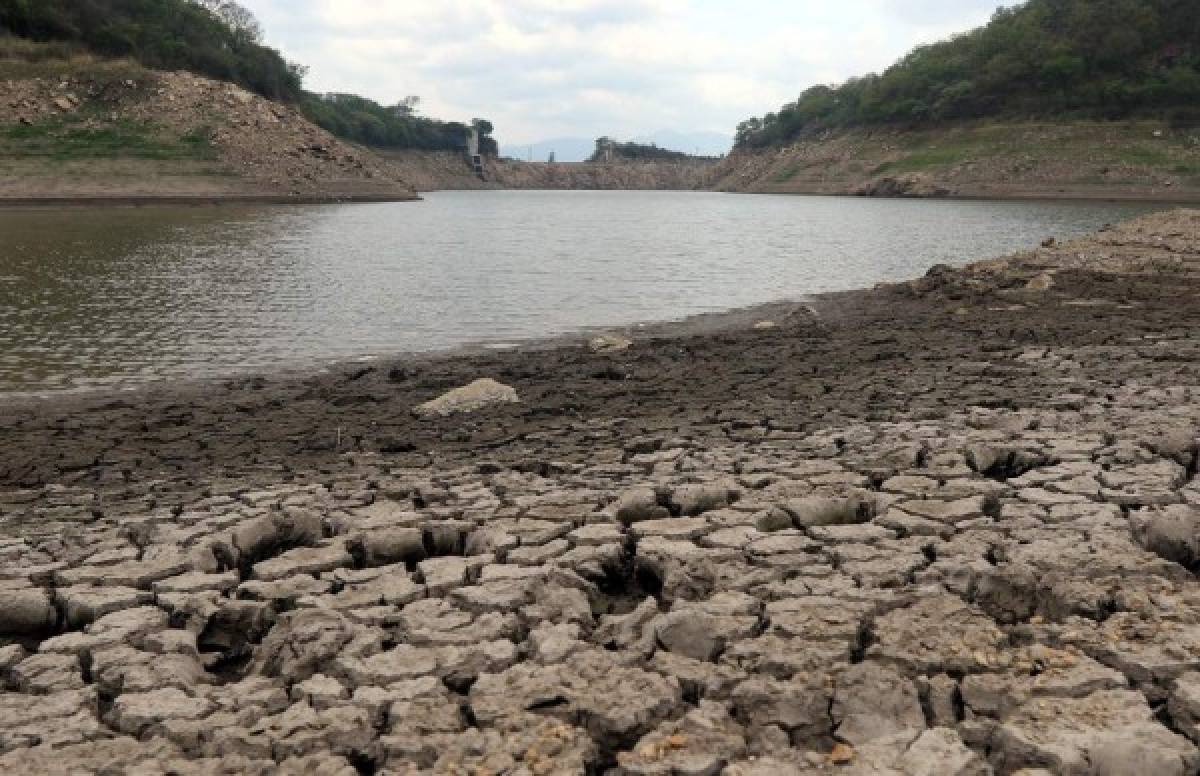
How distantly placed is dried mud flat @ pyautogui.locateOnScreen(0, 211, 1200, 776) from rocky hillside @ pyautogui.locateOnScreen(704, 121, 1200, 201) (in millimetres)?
62388

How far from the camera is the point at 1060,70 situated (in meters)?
81.2

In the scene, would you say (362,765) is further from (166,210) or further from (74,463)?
(166,210)

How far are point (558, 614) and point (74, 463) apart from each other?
17.4ft

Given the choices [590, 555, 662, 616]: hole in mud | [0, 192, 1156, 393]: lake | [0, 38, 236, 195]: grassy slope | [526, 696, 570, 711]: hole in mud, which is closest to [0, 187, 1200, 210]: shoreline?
[0, 38, 236, 195]: grassy slope

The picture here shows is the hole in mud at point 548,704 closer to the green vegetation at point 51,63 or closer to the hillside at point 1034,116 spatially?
the green vegetation at point 51,63

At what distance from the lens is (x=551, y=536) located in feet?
16.8

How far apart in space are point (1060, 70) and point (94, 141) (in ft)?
256

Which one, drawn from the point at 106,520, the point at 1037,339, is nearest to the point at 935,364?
the point at 1037,339

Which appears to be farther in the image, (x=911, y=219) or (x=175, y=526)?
(x=911, y=219)

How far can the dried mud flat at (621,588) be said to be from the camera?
322cm

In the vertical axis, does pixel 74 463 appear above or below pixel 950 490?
below

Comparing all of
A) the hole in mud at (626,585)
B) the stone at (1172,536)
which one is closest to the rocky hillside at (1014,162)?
the stone at (1172,536)

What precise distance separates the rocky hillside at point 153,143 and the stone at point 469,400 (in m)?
45.5

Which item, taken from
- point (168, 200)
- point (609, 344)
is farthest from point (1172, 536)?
point (168, 200)
